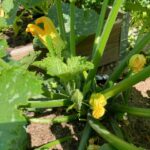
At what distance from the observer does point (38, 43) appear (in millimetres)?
2387

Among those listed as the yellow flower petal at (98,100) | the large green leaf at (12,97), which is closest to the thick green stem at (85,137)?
the yellow flower petal at (98,100)

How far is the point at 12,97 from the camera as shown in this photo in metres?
1.39

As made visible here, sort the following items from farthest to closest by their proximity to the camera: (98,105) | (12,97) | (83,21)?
(83,21)
(98,105)
(12,97)

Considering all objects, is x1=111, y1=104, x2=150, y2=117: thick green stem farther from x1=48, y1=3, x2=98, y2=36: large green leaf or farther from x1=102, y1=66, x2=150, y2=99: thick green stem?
x1=48, y1=3, x2=98, y2=36: large green leaf

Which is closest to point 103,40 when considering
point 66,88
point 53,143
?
point 66,88

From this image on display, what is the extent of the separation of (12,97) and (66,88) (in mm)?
582

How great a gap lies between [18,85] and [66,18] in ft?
4.02

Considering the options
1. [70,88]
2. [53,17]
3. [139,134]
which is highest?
[53,17]

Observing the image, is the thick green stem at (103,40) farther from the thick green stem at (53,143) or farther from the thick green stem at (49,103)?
the thick green stem at (53,143)

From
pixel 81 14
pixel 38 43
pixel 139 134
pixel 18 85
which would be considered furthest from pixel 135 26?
pixel 18 85

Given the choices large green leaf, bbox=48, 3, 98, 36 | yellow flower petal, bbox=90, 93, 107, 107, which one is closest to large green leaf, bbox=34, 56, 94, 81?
yellow flower petal, bbox=90, 93, 107, 107

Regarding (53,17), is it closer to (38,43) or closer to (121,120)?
(38,43)

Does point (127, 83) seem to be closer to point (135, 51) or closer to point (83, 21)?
point (135, 51)

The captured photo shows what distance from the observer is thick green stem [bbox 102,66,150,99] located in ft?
5.64
